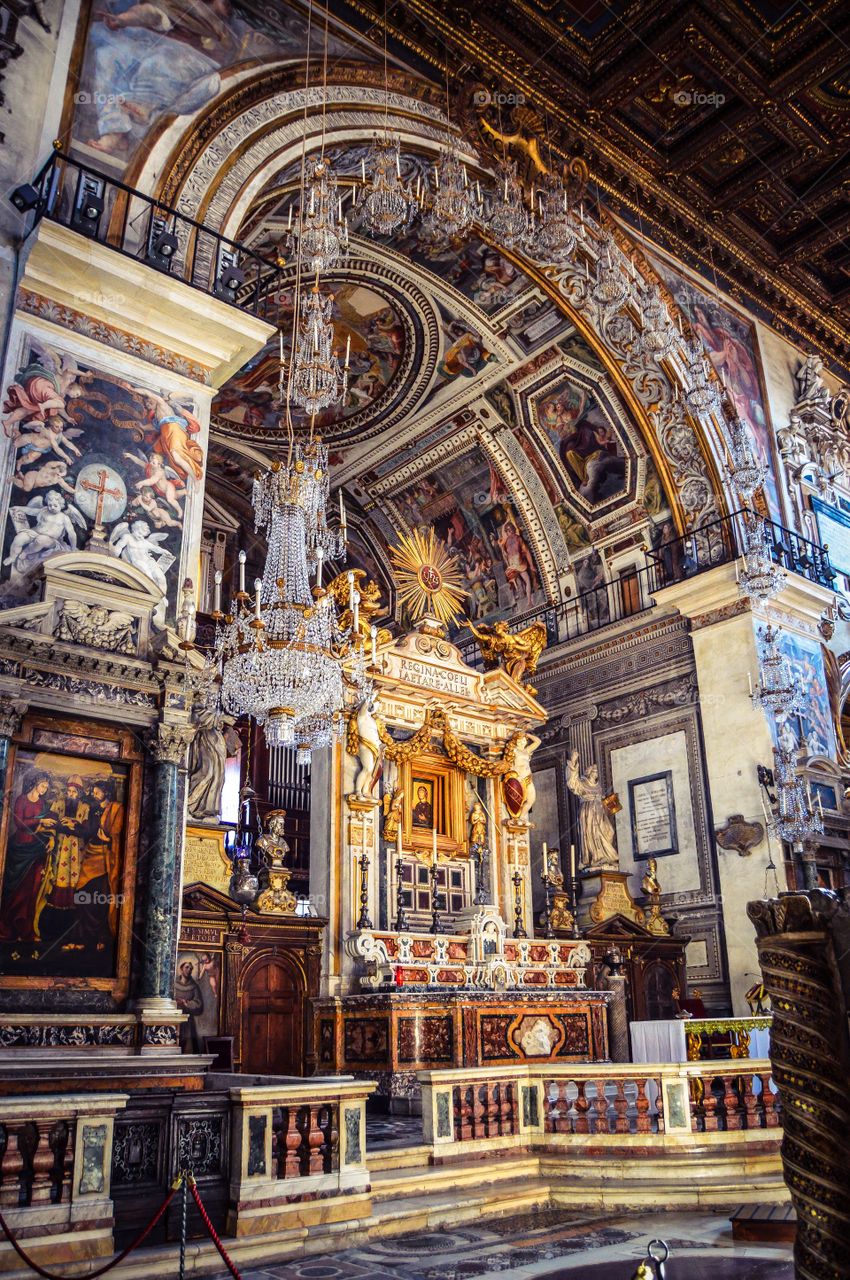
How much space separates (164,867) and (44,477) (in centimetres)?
317

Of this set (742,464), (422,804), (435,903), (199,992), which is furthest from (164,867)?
(742,464)

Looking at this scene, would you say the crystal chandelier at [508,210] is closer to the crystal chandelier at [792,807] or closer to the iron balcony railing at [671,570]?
the iron balcony railing at [671,570]

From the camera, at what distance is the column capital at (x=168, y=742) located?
25.2 feet

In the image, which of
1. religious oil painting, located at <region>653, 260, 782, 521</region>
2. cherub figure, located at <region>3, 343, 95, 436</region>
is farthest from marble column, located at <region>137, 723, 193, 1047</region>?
religious oil painting, located at <region>653, 260, 782, 521</region>

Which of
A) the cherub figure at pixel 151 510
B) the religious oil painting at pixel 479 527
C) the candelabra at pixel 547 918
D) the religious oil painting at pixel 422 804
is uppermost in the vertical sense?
the religious oil painting at pixel 479 527

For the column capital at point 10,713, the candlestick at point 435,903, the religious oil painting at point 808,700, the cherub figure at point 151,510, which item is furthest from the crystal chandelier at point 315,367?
the religious oil painting at point 808,700

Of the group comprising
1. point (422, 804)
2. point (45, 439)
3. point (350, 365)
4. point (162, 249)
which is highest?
point (350, 365)

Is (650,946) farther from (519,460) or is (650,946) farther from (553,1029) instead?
(519,460)

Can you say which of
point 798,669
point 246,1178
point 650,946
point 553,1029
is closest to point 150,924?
point 246,1178

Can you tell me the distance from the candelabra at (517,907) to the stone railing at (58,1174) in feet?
28.1

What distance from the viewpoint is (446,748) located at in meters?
13.2

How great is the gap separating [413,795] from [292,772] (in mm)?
5225

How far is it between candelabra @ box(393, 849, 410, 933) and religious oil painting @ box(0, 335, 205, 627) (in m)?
5.42

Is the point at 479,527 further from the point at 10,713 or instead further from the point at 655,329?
the point at 10,713
